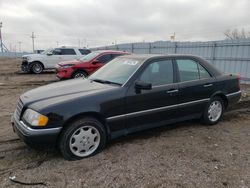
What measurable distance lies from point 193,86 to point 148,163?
1.93m

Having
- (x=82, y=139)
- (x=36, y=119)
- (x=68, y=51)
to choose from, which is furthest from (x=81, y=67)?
(x=36, y=119)

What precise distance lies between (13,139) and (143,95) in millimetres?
2448

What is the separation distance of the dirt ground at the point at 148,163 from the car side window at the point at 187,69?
1081 millimetres

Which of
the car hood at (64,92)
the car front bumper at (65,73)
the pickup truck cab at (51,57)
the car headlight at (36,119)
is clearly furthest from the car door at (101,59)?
the car headlight at (36,119)

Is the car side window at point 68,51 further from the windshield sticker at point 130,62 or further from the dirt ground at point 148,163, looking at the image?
the windshield sticker at point 130,62

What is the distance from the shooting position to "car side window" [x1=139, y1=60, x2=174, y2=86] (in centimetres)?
404

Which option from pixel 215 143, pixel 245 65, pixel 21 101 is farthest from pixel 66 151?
pixel 245 65

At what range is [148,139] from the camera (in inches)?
167

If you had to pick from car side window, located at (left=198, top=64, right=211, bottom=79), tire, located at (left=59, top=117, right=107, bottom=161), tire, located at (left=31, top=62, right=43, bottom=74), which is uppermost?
car side window, located at (left=198, top=64, right=211, bottom=79)

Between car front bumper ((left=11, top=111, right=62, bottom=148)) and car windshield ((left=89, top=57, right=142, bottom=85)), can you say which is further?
car windshield ((left=89, top=57, right=142, bottom=85))

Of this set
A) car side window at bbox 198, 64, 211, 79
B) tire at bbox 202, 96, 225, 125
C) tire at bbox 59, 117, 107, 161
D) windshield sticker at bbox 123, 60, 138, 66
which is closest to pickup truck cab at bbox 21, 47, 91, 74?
windshield sticker at bbox 123, 60, 138, 66

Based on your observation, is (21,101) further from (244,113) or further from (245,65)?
(245,65)

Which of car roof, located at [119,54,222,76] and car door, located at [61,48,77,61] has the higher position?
car door, located at [61,48,77,61]

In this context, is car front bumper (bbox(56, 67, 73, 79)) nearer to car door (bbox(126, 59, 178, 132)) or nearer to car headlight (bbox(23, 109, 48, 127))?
car door (bbox(126, 59, 178, 132))
